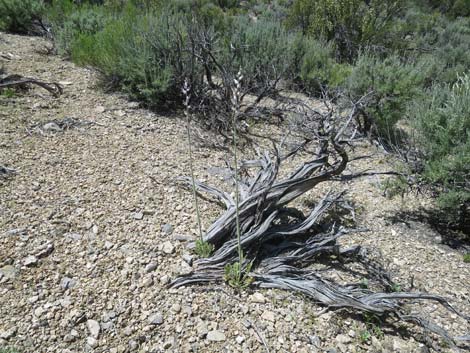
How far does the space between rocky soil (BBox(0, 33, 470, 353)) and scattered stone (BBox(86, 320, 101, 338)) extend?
0.01 meters

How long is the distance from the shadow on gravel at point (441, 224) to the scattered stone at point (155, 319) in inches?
89.2

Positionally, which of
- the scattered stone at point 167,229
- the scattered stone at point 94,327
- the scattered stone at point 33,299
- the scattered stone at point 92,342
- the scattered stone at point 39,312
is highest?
the scattered stone at point 167,229

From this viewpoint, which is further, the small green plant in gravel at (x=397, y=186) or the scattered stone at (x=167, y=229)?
the small green plant in gravel at (x=397, y=186)

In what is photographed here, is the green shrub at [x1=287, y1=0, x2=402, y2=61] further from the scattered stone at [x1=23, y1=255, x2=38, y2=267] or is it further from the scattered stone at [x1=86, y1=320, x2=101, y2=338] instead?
the scattered stone at [x1=86, y1=320, x2=101, y2=338]

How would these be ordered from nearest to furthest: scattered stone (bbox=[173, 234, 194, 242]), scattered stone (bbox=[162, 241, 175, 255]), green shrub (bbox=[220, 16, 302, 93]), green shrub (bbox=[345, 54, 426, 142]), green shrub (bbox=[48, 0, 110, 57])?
scattered stone (bbox=[162, 241, 175, 255])
scattered stone (bbox=[173, 234, 194, 242])
green shrub (bbox=[345, 54, 426, 142])
green shrub (bbox=[220, 16, 302, 93])
green shrub (bbox=[48, 0, 110, 57])

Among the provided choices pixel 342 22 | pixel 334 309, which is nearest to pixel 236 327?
pixel 334 309

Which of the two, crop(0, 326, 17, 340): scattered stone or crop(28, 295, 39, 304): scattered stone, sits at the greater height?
crop(0, 326, 17, 340): scattered stone

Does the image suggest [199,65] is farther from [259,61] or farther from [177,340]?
[177,340]

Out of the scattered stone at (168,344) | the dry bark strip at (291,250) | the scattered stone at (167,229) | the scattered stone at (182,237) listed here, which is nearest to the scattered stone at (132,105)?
the dry bark strip at (291,250)

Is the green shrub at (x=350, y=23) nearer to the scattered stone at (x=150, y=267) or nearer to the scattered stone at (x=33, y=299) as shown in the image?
the scattered stone at (x=150, y=267)

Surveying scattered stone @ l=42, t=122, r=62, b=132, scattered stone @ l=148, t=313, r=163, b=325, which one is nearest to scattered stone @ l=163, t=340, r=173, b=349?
scattered stone @ l=148, t=313, r=163, b=325

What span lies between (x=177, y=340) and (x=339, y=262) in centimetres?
131

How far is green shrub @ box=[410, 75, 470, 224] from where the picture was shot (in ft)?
9.85

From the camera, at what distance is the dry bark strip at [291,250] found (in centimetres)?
213
